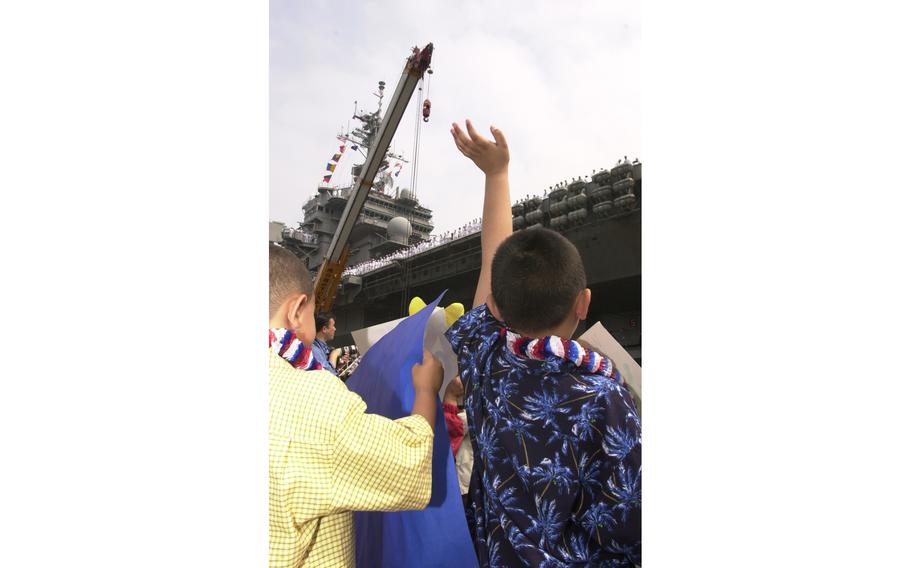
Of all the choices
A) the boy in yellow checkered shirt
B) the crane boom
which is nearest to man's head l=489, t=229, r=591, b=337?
the boy in yellow checkered shirt

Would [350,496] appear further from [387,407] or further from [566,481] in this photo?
[387,407]

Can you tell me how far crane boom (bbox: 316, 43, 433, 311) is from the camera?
11357 millimetres

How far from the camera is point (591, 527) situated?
90cm

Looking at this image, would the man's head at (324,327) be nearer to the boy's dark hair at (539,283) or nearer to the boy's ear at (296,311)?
the boy's ear at (296,311)

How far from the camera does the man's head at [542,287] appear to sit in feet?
3.36

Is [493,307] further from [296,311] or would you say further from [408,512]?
[408,512]

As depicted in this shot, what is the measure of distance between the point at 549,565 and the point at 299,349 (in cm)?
55

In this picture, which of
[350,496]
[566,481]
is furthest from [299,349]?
[566,481]

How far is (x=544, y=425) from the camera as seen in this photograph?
0.95 meters

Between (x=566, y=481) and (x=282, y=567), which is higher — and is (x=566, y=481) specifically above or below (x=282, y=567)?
above

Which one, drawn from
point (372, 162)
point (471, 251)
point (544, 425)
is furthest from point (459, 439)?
point (471, 251)

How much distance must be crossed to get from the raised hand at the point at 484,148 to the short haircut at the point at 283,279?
0.52 meters

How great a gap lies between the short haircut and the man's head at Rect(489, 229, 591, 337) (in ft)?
1.22

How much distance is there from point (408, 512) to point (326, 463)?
1.45ft
